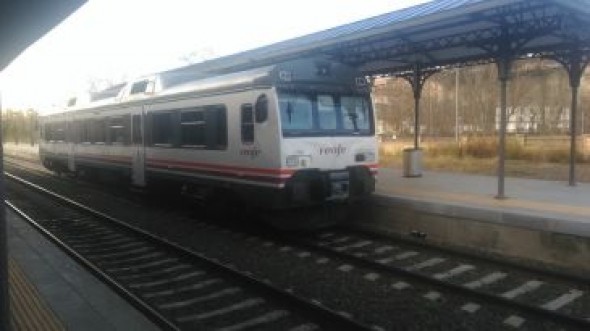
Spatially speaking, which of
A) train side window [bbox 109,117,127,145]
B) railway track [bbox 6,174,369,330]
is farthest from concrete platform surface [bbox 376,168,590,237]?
train side window [bbox 109,117,127,145]

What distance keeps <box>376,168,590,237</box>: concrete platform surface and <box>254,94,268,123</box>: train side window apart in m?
3.03

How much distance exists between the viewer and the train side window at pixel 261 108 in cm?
1068

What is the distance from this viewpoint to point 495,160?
23.0 metres

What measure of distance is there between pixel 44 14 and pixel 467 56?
12.3 metres

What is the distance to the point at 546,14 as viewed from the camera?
1109 cm

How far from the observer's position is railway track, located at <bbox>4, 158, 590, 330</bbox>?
675 cm

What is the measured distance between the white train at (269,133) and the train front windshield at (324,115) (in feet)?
0.06

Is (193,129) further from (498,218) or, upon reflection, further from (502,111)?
(498,218)

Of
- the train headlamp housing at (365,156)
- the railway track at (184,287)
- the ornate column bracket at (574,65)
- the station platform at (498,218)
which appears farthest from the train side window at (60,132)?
the ornate column bracket at (574,65)

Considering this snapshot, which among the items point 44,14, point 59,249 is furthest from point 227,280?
point 44,14

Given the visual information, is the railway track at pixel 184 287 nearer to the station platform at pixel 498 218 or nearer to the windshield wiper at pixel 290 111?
the windshield wiper at pixel 290 111

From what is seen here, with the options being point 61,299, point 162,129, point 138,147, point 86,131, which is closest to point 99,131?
point 86,131

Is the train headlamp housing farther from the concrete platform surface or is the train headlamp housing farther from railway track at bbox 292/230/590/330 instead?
railway track at bbox 292/230/590/330

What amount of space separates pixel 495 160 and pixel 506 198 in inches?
461
